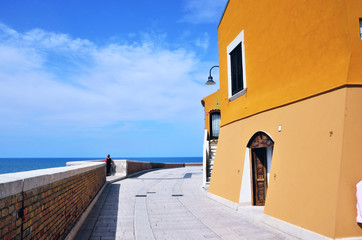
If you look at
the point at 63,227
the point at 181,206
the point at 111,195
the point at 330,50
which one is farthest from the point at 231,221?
the point at 111,195

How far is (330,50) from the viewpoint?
244 inches

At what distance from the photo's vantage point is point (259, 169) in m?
9.66

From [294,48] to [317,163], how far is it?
3047mm

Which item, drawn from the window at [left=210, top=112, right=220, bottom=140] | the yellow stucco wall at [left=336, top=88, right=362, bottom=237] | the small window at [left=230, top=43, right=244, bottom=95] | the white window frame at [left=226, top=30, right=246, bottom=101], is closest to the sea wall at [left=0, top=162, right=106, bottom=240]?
the yellow stucco wall at [left=336, top=88, right=362, bottom=237]

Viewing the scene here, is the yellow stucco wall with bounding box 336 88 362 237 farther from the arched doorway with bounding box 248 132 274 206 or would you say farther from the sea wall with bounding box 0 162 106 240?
the sea wall with bounding box 0 162 106 240

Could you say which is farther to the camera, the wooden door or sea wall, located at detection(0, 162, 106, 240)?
the wooden door

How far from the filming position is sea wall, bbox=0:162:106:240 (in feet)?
9.93

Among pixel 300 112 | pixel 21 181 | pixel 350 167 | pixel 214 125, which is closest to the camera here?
pixel 21 181

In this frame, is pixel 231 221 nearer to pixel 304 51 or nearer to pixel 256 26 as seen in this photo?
pixel 304 51

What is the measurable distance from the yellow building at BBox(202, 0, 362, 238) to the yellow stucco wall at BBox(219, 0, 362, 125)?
22 mm

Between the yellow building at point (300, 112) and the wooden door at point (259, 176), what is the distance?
33mm

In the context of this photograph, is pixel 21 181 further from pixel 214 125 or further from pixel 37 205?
pixel 214 125

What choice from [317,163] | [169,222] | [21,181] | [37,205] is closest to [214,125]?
[169,222]

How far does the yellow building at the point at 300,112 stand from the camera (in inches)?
219
